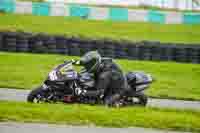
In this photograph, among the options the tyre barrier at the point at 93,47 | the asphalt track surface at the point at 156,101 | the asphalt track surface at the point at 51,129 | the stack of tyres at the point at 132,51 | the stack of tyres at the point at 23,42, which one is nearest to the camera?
the asphalt track surface at the point at 51,129

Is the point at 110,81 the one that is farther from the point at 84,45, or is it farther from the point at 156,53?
the point at 156,53

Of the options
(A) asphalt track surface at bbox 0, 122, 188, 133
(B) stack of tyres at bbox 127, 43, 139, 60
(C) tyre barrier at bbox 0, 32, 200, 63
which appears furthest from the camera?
(B) stack of tyres at bbox 127, 43, 139, 60

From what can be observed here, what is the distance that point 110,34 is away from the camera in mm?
29203

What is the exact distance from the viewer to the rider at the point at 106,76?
11.2 m

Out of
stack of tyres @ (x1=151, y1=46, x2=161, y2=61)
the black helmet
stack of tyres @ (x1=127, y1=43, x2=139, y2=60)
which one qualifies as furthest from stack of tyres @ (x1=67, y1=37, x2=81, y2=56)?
the black helmet

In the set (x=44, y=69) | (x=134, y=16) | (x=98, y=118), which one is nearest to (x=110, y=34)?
(x=134, y=16)

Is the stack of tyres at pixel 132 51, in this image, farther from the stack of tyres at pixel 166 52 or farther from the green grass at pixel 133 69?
the stack of tyres at pixel 166 52

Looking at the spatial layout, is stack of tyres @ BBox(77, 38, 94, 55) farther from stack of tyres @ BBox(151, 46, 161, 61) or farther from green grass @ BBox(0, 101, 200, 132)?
green grass @ BBox(0, 101, 200, 132)

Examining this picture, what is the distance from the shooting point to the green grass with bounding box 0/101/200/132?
881 centimetres

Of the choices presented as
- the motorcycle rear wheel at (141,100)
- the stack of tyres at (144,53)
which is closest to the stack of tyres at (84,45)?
the stack of tyres at (144,53)

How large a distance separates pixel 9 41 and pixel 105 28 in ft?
36.3

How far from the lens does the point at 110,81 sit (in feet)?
37.2

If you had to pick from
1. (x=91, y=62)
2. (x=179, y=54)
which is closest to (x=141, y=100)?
(x=91, y=62)

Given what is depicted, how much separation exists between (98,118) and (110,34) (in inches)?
798
